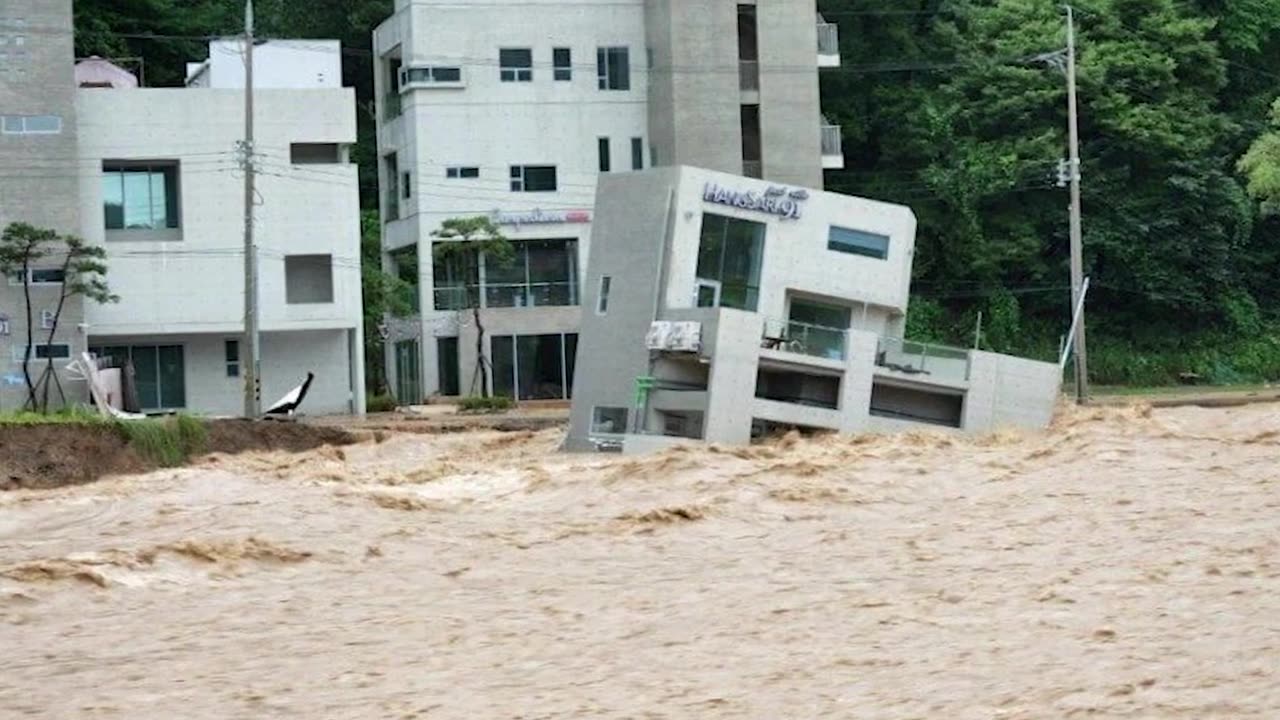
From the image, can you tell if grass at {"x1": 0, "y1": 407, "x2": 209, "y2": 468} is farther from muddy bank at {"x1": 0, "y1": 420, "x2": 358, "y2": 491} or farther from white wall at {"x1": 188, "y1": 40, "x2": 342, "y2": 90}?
white wall at {"x1": 188, "y1": 40, "x2": 342, "y2": 90}

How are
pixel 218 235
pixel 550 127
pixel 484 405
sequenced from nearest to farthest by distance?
pixel 218 235
pixel 484 405
pixel 550 127

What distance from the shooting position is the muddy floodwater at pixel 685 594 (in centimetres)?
1920

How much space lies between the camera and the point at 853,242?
57750 millimetres

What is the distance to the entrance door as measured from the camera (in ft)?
259

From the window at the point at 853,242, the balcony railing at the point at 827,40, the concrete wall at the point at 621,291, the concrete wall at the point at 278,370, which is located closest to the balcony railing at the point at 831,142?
the balcony railing at the point at 827,40

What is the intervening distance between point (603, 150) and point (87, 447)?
98.3 feet

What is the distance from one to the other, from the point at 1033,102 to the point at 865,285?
Result: 26113mm

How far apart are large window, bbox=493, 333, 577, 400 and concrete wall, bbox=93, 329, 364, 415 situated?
6.25 m

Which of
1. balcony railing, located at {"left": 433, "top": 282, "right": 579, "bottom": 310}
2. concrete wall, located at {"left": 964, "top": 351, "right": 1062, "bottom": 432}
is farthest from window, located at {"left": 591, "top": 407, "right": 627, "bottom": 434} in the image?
balcony railing, located at {"left": 433, "top": 282, "right": 579, "bottom": 310}

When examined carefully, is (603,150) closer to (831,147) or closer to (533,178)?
(533,178)

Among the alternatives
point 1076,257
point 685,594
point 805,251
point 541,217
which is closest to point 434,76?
point 541,217

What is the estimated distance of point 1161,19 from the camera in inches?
3278

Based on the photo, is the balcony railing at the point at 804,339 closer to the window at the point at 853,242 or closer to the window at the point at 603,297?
the window at the point at 853,242

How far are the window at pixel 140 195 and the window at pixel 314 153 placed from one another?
333 centimetres
